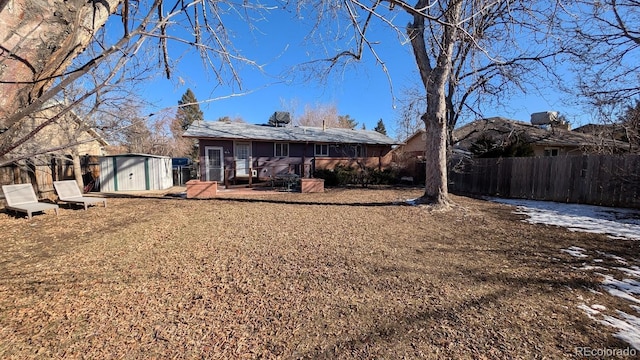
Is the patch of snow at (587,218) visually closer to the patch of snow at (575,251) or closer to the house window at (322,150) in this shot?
the patch of snow at (575,251)

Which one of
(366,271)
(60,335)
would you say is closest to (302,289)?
(366,271)

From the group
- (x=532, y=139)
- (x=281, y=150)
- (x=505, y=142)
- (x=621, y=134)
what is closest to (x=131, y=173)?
(x=281, y=150)

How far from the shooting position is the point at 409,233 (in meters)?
5.64

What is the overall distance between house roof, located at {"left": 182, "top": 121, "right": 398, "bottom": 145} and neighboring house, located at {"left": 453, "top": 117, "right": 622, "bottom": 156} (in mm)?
6190

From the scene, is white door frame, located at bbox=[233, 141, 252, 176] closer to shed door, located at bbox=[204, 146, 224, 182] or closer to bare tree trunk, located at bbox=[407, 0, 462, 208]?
shed door, located at bbox=[204, 146, 224, 182]

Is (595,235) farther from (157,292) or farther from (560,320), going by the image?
(157,292)

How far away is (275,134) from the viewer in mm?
17719

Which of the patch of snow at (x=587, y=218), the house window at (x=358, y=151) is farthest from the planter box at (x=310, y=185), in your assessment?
the house window at (x=358, y=151)

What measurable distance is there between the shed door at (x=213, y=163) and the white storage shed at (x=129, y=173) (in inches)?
114

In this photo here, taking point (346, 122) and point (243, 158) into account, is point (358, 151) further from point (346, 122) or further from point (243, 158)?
point (346, 122)

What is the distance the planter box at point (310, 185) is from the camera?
12.3m

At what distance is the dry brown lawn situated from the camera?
228 centimetres

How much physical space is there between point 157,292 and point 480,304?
356 cm

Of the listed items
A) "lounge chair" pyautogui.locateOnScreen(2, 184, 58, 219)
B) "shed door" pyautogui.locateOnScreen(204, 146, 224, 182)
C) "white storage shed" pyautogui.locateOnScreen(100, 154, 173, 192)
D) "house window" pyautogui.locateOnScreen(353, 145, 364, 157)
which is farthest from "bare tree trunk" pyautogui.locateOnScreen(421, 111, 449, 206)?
"white storage shed" pyautogui.locateOnScreen(100, 154, 173, 192)
